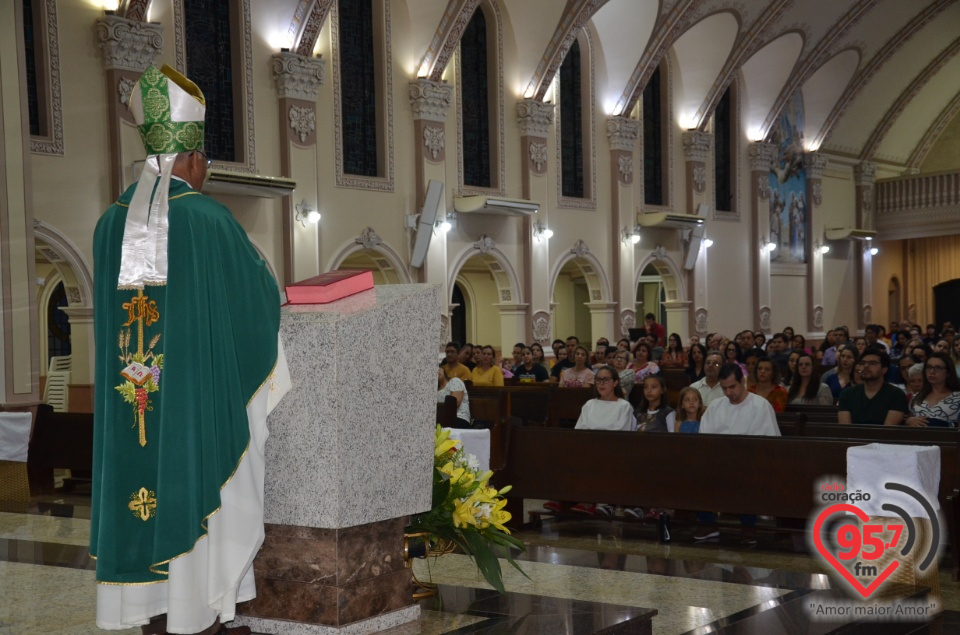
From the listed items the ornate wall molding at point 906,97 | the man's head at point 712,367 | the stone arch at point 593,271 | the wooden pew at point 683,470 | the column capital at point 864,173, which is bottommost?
the wooden pew at point 683,470

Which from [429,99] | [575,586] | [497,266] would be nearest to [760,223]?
[497,266]

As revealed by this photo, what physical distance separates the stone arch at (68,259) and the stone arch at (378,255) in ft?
10.7

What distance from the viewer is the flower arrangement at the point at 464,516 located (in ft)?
12.5

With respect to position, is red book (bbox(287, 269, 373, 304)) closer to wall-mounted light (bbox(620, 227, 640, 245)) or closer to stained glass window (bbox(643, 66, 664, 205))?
wall-mounted light (bbox(620, 227, 640, 245))

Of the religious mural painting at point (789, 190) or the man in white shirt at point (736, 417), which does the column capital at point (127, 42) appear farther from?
the religious mural painting at point (789, 190)

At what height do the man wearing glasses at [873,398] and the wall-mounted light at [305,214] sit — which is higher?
the wall-mounted light at [305,214]

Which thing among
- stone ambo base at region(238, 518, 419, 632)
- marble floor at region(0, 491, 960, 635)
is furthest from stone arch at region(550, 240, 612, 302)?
stone ambo base at region(238, 518, 419, 632)

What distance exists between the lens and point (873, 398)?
761 centimetres

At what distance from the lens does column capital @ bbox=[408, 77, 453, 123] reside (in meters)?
15.4

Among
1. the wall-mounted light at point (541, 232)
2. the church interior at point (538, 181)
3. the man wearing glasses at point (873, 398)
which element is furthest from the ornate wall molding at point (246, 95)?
the man wearing glasses at point (873, 398)

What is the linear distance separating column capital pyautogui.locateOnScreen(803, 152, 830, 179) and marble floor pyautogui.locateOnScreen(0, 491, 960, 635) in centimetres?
1698

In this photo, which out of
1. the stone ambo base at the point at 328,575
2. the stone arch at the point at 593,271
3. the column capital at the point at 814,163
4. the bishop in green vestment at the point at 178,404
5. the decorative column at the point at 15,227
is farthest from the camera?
A: the column capital at the point at 814,163

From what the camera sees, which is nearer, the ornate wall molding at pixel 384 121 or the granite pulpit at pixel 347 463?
the granite pulpit at pixel 347 463

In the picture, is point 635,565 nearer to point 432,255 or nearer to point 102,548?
point 102,548
